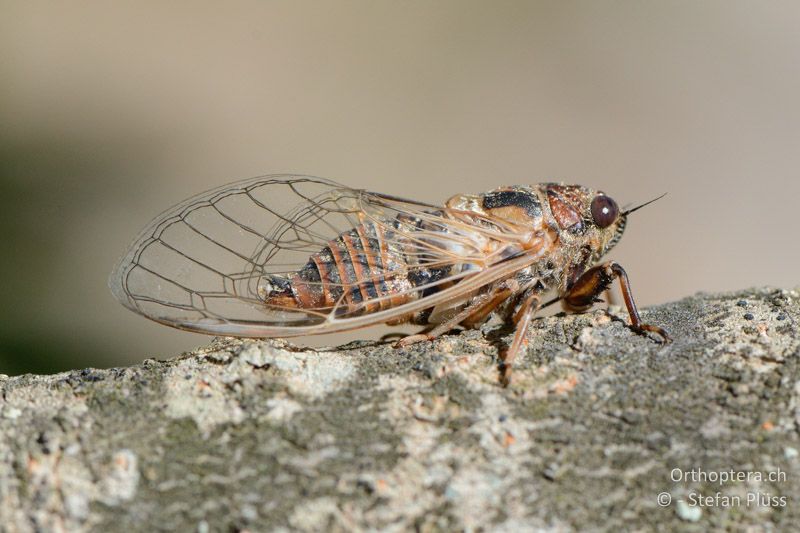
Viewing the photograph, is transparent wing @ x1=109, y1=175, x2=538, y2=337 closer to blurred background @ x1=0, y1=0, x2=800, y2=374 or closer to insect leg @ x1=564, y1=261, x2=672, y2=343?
insect leg @ x1=564, y1=261, x2=672, y2=343

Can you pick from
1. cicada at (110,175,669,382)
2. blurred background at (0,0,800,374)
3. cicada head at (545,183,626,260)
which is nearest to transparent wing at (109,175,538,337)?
cicada at (110,175,669,382)

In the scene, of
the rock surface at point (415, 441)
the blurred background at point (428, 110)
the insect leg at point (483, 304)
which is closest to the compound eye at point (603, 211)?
the insect leg at point (483, 304)

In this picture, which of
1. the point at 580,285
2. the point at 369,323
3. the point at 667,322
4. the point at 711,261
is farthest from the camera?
the point at 711,261

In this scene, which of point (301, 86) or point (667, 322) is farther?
point (301, 86)

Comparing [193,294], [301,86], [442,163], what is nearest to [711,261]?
[442,163]

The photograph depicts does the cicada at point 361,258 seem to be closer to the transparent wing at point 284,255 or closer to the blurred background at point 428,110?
the transparent wing at point 284,255

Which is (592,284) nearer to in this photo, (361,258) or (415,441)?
(361,258)

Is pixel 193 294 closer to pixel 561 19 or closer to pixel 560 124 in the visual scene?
pixel 560 124

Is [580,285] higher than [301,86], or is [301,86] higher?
[301,86]
